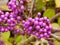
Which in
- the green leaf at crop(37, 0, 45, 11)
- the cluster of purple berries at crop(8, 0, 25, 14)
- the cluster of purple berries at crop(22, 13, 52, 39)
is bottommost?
the green leaf at crop(37, 0, 45, 11)

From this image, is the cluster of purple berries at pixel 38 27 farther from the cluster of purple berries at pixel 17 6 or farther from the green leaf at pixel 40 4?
the green leaf at pixel 40 4

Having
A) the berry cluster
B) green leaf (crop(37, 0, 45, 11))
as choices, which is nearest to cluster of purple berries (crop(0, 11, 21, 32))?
the berry cluster

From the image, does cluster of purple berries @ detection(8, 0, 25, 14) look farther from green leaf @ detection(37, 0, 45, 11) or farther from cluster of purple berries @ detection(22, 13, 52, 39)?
green leaf @ detection(37, 0, 45, 11)

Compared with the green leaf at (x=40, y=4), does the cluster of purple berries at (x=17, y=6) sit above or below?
above

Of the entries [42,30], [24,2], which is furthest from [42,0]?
[42,30]

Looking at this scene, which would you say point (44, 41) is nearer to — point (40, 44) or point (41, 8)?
point (40, 44)

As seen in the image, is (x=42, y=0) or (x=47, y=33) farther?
(x=42, y=0)

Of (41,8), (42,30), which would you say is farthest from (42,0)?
(42,30)

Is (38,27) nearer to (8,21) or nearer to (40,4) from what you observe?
(8,21)

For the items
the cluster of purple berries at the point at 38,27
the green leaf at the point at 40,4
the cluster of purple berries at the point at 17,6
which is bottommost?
the green leaf at the point at 40,4

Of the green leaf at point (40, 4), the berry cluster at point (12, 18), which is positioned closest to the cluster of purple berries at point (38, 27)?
the berry cluster at point (12, 18)

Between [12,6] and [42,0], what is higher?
[12,6]
